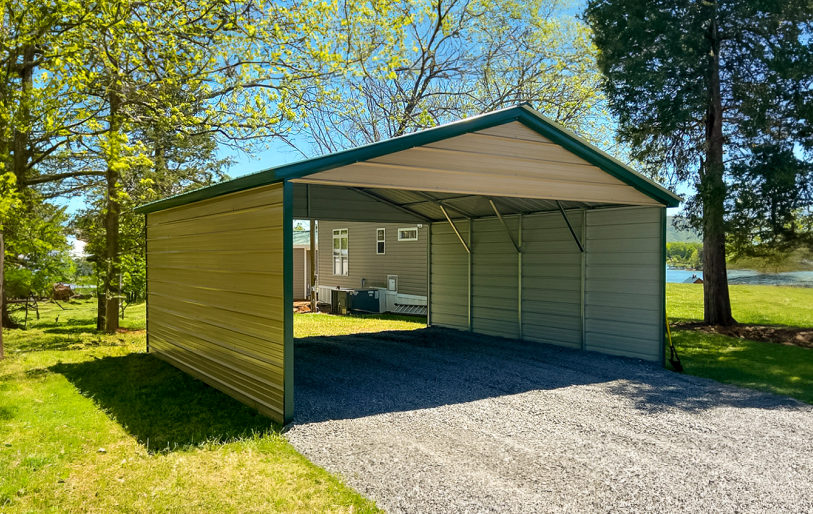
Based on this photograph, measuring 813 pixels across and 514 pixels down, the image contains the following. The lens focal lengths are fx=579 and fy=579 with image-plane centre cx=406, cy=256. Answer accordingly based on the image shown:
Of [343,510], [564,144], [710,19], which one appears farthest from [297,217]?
[710,19]

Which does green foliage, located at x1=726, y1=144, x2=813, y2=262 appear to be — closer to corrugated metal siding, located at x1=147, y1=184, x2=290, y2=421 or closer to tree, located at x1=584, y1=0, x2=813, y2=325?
tree, located at x1=584, y1=0, x2=813, y2=325

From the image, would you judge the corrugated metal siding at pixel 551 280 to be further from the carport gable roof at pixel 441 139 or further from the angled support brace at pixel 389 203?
the angled support brace at pixel 389 203

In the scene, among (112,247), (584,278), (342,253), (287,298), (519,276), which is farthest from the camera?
(342,253)

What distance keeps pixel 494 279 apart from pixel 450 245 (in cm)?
148

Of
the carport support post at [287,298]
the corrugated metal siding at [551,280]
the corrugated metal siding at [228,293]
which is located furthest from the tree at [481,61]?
the carport support post at [287,298]

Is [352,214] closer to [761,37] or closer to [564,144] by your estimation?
[564,144]

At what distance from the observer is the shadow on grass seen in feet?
17.4

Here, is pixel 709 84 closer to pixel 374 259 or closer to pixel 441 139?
pixel 441 139

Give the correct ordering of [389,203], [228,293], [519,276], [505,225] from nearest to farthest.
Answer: [228,293], [505,225], [519,276], [389,203]

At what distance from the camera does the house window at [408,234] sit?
57.1ft

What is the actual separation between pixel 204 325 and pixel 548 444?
4.66 m

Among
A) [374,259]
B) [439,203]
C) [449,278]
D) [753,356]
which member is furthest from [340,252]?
[753,356]

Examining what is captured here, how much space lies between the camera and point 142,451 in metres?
4.87

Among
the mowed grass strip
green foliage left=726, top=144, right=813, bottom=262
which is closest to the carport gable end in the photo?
the mowed grass strip
